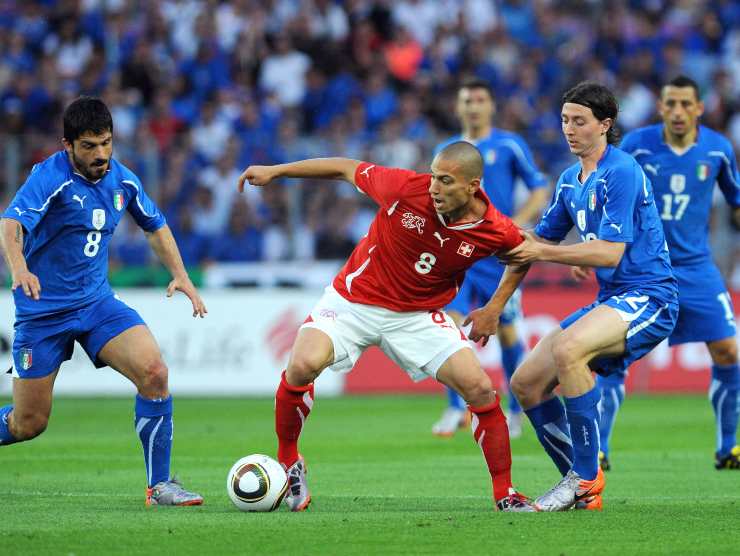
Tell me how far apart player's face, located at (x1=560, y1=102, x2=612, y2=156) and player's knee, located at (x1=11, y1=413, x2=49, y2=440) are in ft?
12.1

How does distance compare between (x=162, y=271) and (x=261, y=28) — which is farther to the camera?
(x=261, y=28)

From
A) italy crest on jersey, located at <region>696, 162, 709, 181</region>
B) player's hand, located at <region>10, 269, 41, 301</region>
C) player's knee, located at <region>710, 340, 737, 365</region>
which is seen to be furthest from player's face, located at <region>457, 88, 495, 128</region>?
player's hand, located at <region>10, 269, 41, 301</region>

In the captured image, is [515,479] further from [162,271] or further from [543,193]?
[162,271]

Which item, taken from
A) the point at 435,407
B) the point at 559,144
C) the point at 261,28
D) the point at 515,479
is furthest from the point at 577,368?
the point at 261,28

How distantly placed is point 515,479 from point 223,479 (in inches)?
82.9

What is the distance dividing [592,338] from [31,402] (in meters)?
3.47

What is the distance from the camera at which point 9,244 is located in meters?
7.72

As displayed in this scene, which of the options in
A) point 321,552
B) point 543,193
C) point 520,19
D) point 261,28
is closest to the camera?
point 321,552

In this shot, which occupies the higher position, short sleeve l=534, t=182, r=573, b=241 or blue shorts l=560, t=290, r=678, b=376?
short sleeve l=534, t=182, r=573, b=241

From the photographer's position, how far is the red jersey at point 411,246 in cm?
777

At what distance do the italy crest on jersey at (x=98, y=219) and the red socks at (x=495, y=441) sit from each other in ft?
8.39

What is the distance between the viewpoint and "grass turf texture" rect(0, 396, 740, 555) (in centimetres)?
654

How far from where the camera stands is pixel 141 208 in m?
8.45

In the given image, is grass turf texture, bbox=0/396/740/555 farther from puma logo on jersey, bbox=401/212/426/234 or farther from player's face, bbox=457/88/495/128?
player's face, bbox=457/88/495/128
